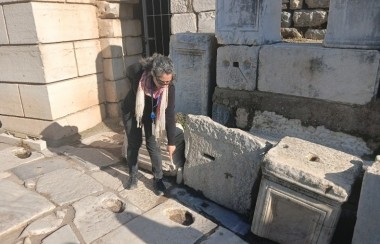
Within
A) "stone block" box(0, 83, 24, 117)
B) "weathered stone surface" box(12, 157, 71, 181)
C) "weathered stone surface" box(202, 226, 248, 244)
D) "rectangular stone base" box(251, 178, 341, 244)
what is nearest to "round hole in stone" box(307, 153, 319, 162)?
"rectangular stone base" box(251, 178, 341, 244)

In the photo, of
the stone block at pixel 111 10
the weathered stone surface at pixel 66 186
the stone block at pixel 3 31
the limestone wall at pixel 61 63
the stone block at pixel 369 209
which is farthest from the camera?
the stone block at pixel 111 10

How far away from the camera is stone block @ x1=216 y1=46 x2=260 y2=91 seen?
3.76 m

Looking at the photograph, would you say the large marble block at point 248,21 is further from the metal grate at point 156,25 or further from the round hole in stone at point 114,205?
the round hole in stone at point 114,205

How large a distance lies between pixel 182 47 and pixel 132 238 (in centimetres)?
266

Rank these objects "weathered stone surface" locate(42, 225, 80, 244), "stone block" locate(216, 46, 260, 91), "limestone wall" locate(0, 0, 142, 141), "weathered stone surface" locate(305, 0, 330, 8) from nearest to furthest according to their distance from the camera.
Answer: "weathered stone surface" locate(42, 225, 80, 244) < "stone block" locate(216, 46, 260, 91) < "limestone wall" locate(0, 0, 142, 141) < "weathered stone surface" locate(305, 0, 330, 8)

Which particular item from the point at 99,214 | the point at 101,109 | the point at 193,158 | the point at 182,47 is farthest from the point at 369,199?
the point at 101,109

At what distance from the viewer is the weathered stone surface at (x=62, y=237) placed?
9.27ft

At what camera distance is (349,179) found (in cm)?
241

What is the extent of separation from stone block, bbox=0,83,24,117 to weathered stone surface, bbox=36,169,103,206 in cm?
178

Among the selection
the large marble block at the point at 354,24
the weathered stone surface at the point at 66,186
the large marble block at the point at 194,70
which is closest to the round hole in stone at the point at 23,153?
the weathered stone surface at the point at 66,186

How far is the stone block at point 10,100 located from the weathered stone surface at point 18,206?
184 cm

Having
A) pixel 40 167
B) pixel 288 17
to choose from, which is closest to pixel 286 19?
pixel 288 17

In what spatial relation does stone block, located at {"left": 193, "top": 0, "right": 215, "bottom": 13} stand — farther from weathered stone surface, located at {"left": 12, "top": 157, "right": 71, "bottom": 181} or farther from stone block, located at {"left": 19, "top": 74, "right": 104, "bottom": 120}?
weathered stone surface, located at {"left": 12, "top": 157, "right": 71, "bottom": 181}

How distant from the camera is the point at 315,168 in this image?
2562 mm
